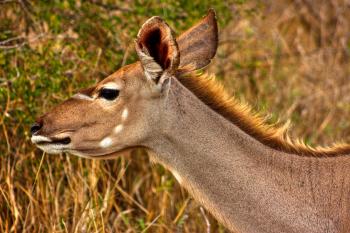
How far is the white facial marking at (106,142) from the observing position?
5570 mm

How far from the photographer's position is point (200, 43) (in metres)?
5.81

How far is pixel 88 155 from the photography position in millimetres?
5684

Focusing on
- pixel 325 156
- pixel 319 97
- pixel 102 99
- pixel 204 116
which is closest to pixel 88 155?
pixel 102 99

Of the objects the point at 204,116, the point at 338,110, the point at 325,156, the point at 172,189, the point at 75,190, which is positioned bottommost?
the point at 338,110

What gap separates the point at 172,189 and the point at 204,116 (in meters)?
2.37

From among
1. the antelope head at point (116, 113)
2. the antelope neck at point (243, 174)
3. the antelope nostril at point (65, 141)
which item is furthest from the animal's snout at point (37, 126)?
the antelope neck at point (243, 174)

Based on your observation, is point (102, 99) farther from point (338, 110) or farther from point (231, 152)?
point (338, 110)

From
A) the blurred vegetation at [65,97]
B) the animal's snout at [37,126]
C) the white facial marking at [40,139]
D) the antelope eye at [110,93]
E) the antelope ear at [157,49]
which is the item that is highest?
the antelope ear at [157,49]

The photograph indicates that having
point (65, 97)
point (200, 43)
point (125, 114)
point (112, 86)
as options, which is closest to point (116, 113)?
point (125, 114)

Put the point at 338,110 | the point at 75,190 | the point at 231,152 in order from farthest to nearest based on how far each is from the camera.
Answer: the point at 338,110 < the point at 75,190 < the point at 231,152

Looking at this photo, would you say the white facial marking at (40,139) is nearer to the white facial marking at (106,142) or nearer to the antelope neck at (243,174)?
the white facial marking at (106,142)

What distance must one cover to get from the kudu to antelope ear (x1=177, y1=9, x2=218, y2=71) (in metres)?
0.17

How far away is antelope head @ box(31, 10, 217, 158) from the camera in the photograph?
214 inches

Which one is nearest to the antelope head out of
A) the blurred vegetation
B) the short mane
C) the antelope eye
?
the antelope eye
